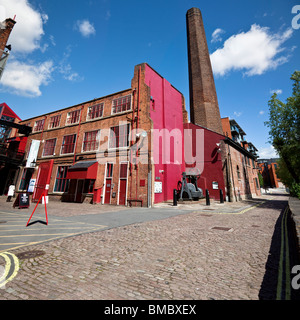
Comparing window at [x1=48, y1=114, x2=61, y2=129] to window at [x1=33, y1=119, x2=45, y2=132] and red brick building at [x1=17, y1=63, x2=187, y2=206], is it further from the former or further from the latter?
window at [x1=33, y1=119, x2=45, y2=132]

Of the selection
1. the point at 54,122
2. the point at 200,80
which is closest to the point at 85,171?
the point at 54,122

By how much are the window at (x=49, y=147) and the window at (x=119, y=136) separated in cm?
932

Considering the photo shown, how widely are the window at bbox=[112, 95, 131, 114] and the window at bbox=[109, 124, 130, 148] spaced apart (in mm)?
1868

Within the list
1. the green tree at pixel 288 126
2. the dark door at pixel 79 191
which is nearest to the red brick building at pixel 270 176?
the green tree at pixel 288 126

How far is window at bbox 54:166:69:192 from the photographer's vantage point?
16.7 meters

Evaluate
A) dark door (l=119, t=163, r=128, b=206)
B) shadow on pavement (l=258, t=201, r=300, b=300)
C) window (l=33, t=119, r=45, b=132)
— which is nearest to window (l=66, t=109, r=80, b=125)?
window (l=33, t=119, r=45, b=132)

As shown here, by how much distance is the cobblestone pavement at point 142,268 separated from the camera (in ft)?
6.50

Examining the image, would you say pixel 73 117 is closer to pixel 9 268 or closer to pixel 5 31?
pixel 5 31

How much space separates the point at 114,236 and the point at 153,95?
548 inches

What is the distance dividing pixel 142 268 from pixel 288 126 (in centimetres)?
2164

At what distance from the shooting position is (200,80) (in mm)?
22641

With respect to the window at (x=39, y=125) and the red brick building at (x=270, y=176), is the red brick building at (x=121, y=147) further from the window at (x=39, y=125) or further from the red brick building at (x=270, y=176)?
the red brick building at (x=270, y=176)

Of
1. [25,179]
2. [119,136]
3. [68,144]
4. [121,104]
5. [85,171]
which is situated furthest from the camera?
[25,179]
